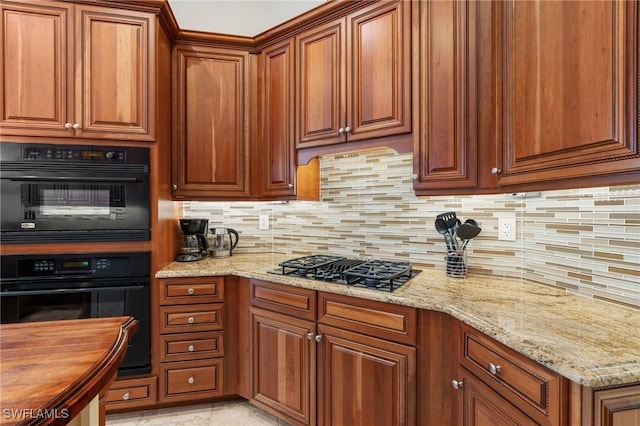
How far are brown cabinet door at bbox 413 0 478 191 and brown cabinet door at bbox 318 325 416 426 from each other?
0.82m

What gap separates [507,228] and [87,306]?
240 centimetres

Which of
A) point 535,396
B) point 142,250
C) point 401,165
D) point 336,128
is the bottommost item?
point 535,396

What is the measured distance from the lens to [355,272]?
1.70 m

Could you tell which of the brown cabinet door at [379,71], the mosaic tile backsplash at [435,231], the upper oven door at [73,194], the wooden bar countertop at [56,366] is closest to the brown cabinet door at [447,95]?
the brown cabinet door at [379,71]

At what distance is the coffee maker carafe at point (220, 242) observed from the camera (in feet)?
8.18

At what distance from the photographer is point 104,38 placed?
1.95m

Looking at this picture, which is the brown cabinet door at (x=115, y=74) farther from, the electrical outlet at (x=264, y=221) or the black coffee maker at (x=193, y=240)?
the electrical outlet at (x=264, y=221)

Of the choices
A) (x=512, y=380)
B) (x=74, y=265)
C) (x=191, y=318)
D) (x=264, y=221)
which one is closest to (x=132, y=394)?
(x=191, y=318)

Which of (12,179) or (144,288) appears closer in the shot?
(12,179)

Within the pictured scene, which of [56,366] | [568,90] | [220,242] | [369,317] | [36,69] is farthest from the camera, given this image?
[220,242]

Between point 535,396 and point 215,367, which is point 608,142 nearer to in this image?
point 535,396

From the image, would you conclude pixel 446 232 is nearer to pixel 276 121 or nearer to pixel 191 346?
pixel 276 121

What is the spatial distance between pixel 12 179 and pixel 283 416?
2.00 metres

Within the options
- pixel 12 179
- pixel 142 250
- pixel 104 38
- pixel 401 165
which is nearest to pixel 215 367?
pixel 142 250
